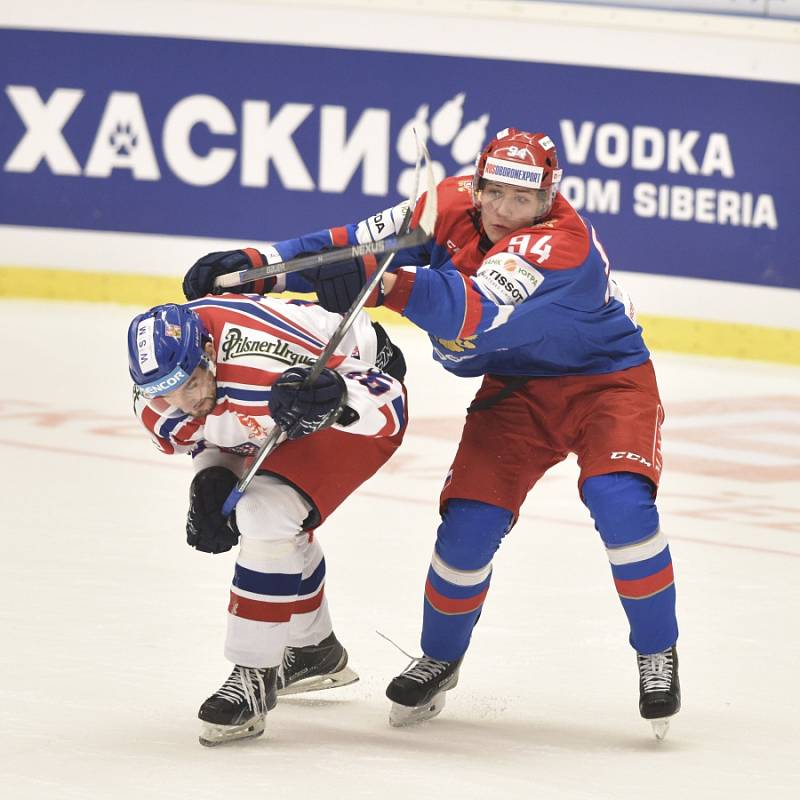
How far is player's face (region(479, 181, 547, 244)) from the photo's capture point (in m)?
3.71

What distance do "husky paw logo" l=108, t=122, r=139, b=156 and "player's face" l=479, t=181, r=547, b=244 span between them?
19.0 ft

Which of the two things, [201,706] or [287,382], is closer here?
[287,382]

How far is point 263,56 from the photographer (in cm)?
912

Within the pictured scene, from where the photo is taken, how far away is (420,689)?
3.72 metres

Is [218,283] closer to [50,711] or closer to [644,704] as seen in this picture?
[50,711]

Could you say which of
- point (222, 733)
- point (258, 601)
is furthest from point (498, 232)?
point (222, 733)

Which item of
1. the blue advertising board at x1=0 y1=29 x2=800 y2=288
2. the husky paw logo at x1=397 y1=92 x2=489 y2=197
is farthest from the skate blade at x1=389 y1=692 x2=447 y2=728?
the husky paw logo at x1=397 y1=92 x2=489 y2=197

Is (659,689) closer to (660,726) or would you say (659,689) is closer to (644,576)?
(660,726)

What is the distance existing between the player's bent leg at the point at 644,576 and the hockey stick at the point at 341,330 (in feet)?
2.09

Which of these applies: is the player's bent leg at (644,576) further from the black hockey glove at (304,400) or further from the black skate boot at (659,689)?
the black hockey glove at (304,400)

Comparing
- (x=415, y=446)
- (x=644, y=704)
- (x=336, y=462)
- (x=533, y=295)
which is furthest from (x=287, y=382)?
(x=415, y=446)

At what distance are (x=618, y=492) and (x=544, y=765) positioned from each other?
0.57 metres

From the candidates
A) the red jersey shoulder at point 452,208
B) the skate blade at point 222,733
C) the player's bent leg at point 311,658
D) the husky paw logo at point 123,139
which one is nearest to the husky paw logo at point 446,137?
the husky paw logo at point 123,139

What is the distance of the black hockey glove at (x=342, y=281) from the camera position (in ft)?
10.7
